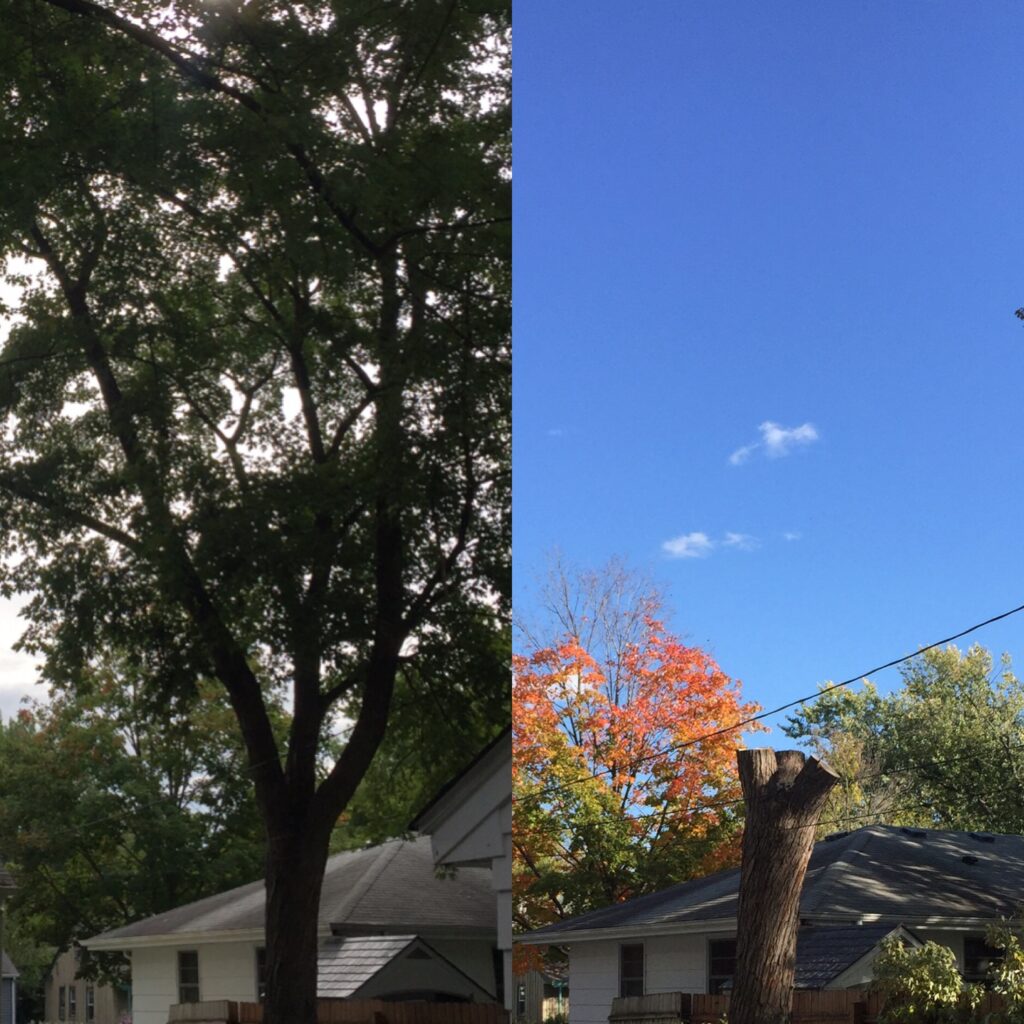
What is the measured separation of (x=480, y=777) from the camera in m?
0.85

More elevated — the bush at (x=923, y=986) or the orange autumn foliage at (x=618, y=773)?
the orange autumn foliage at (x=618, y=773)

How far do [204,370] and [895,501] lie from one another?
3.02m

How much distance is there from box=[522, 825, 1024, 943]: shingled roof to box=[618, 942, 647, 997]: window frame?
4 cm

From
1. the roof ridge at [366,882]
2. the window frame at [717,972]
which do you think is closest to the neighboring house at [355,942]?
the roof ridge at [366,882]

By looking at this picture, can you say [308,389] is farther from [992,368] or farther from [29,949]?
[992,368]

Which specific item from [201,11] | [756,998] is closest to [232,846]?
[201,11]

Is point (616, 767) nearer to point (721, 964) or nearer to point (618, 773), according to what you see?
point (618, 773)

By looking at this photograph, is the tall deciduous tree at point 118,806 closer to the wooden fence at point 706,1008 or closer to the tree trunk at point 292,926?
the tree trunk at point 292,926

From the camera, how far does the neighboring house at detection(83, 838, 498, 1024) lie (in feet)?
2.57


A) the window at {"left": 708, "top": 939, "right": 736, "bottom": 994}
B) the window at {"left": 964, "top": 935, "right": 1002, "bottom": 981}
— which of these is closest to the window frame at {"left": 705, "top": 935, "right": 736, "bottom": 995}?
the window at {"left": 708, "top": 939, "right": 736, "bottom": 994}

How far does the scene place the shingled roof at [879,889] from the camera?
2.62 meters

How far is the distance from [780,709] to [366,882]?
2643 mm

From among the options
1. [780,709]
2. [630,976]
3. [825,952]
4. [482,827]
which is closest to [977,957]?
[825,952]

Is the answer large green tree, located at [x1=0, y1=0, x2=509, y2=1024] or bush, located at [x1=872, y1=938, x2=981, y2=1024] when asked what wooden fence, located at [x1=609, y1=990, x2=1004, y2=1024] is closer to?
bush, located at [x1=872, y1=938, x2=981, y2=1024]
